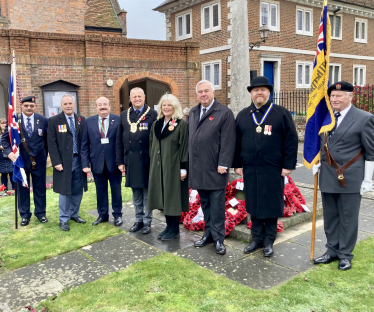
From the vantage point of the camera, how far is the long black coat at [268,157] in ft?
13.7

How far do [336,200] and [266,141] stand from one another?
1007mm

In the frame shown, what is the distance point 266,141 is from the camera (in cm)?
419

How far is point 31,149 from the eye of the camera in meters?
5.71

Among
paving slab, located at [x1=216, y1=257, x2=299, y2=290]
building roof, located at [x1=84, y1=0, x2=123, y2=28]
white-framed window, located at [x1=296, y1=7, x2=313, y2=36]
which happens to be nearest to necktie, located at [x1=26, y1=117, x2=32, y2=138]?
paving slab, located at [x1=216, y1=257, x2=299, y2=290]

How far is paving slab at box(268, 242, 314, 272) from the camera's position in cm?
406

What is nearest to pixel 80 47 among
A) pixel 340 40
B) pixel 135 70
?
pixel 135 70

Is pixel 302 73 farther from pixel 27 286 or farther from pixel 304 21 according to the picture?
pixel 27 286

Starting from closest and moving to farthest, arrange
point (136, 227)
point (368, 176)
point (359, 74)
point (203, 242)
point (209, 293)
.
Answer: point (209, 293)
point (368, 176)
point (203, 242)
point (136, 227)
point (359, 74)

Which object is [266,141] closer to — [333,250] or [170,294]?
[333,250]

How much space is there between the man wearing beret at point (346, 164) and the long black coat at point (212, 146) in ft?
3.54

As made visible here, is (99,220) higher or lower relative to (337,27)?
lower

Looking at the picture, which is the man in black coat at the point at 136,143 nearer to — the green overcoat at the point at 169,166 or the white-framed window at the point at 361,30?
the green overcoat at the point at 169,166

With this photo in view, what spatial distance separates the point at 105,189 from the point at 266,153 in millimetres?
2785

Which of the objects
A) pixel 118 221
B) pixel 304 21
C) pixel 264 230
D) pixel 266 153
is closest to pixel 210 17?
pixel 304 21
